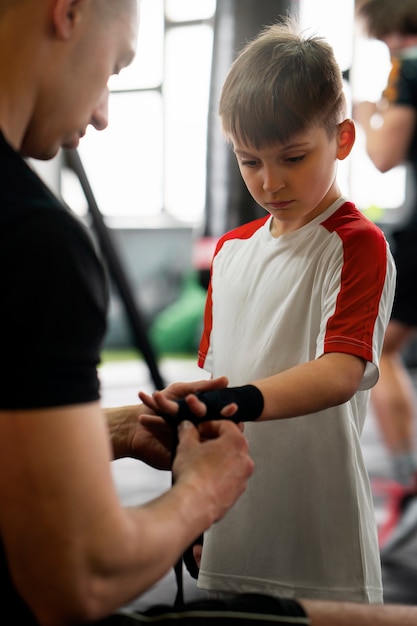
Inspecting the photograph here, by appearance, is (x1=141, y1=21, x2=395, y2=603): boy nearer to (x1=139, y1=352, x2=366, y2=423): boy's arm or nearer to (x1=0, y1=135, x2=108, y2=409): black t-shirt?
(x1=139, y1=352, x2=366, y2=423): boy's arm

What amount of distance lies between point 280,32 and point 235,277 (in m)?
0.29

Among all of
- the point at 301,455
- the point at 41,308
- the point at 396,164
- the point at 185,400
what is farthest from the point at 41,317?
the point at 396,164

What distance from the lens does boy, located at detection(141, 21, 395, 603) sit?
33.1 inches

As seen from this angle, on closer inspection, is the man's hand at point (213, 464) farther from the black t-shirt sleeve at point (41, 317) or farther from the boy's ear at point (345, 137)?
the boy's ear at point (345, 137)

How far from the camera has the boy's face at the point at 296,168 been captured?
2.81ft

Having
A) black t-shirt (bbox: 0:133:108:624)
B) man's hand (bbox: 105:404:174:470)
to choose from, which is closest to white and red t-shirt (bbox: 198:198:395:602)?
man's hand (bbox: 105:404:174:470)

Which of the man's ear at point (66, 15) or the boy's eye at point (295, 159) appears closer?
the man's ear at point (66, 15)

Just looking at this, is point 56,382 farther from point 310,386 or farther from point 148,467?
point 148,467

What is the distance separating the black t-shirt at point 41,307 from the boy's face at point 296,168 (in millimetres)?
315

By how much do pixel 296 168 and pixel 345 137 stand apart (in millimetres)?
74

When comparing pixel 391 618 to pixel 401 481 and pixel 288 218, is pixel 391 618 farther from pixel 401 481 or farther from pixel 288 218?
pixel 401 481

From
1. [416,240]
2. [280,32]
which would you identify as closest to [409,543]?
[416,240]

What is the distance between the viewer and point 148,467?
2816 mm

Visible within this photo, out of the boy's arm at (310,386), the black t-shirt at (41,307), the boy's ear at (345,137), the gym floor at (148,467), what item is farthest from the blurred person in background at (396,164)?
the black t-shirt at (41,307)
